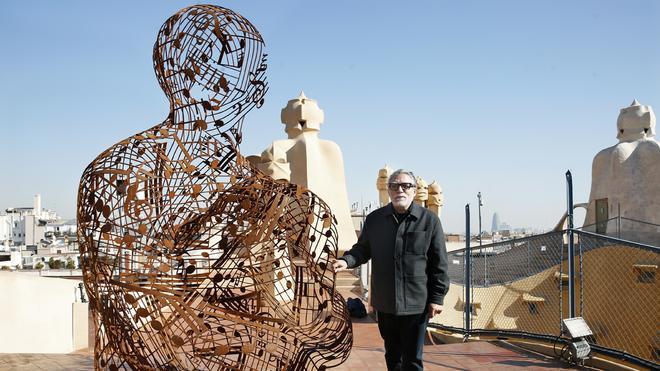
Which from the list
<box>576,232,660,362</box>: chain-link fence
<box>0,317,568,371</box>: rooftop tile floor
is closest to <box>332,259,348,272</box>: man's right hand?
<box>0,317,568,371</box>: rooftop tile floor

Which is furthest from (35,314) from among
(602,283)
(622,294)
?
(602,283)

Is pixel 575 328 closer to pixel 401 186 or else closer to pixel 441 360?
pixel 441 360

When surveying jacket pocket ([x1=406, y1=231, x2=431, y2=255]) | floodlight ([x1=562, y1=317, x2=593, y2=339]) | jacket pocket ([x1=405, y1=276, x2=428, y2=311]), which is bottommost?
floodlight ([x1=562, y1=317, x2=593, y2=339])

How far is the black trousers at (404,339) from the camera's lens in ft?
10.5

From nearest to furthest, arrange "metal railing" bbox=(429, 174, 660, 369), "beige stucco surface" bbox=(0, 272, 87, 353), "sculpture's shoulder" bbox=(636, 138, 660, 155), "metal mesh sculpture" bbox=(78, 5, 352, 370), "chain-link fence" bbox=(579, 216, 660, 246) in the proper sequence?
1. "metal mesh sculpture" bbox=(78, 5, 352, 370)
2. "beige stucco surface" bbox=(0, 272, 87, 353)
3. "metal railing" bbox=(429, 174, 660, 369)
4. "chain-link fence" bbox=(579, 216, 660, 246)
5. "sculpture's shoulder" bbox=(636, 138, 660, 155)

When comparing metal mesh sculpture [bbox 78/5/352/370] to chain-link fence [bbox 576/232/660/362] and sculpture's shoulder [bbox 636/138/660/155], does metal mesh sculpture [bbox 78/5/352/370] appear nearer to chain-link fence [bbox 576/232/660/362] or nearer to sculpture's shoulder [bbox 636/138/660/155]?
chain-link fence [bbox 576/232/660/362]

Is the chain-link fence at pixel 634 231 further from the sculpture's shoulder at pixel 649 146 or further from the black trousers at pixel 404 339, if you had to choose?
the black trousers at pixel 404 339

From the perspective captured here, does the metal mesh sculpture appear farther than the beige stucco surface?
No

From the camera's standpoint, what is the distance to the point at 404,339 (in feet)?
10.6

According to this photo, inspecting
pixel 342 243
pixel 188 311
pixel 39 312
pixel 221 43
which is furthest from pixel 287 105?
pixel 188 311

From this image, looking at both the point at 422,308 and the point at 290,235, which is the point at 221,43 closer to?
the point at 290,235

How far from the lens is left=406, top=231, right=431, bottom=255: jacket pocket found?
127 inches

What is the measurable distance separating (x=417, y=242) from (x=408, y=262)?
13cm

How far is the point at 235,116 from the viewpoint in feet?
11.0
